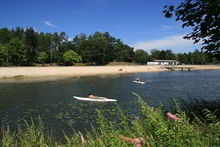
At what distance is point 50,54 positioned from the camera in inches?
4102

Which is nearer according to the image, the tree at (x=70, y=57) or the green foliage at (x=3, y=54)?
the green foliage at (x=3, y=54)

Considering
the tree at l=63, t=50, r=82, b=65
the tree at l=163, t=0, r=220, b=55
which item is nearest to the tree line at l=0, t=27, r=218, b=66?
the tree at l=63, t=50, r=82, b=65

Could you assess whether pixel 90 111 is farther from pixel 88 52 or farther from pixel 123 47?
pixel 123 47

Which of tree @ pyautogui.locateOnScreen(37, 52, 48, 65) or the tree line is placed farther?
tree @ pyautogui.locateOnScreen(37, 52, 48, 65)

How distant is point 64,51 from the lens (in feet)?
360

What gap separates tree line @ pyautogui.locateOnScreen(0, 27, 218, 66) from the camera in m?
82.6

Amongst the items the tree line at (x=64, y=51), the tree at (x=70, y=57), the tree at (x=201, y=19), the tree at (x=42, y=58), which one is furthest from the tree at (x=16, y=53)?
the tree at (x=201, y=19)

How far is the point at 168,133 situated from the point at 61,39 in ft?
445

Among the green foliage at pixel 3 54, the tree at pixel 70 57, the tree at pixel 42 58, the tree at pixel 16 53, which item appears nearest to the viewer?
the green foliage at pixel 3 54

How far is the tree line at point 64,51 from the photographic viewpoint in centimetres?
8256

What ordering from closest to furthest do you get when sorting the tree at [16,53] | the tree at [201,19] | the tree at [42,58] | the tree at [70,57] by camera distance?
the tree at [201,19] < the tree at [16,53] < the tree at [42,58] < the tree at [70,57]

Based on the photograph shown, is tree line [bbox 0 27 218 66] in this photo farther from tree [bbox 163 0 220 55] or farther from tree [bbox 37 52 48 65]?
tree [bbox 163 0 220 55]

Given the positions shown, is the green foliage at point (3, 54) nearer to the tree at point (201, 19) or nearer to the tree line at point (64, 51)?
the tree line at point (64, 51)

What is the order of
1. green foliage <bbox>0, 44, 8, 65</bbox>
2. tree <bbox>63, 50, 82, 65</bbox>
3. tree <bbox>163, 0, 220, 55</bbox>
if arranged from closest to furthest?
tree <bbox>163, 0, 220, 55</bbox>, green foliage <bbox>0, 44, 8, 65</bbox>, tree <bbox>63, 50, 82, 65</bbox>
